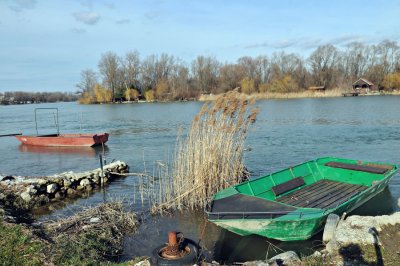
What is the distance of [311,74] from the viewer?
8756cm

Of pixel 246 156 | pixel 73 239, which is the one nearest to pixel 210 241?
pixel 73 239

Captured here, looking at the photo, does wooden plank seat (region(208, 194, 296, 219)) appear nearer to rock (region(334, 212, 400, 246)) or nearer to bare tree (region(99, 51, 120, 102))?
rock (region(334, 212, 400, 246))

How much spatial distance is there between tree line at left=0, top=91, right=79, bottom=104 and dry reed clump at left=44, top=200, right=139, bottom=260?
414 feet

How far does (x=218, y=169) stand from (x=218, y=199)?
181 cm

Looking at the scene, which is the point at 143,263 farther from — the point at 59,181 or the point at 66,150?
the point at 66,150

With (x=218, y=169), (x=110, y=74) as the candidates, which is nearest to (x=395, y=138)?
(x=218, y=169)

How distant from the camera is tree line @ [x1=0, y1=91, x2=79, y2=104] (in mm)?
125387

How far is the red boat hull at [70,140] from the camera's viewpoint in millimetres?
22234

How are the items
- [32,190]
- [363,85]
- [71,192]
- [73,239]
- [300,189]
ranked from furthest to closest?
1. [363,85]
2. [71,192]
3. [32,190]
4. [300,189]
5. [73,239]

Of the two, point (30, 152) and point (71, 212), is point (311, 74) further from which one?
point (71, 212)

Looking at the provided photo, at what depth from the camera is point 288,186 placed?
976 centimetres

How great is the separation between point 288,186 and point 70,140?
54.3 feet

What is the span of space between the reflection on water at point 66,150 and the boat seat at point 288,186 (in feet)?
44.2

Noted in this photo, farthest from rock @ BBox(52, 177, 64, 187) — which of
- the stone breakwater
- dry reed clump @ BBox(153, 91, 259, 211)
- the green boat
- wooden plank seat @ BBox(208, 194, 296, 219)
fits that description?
wooden plank seat @ BBox(208, 194, 296, 219)
